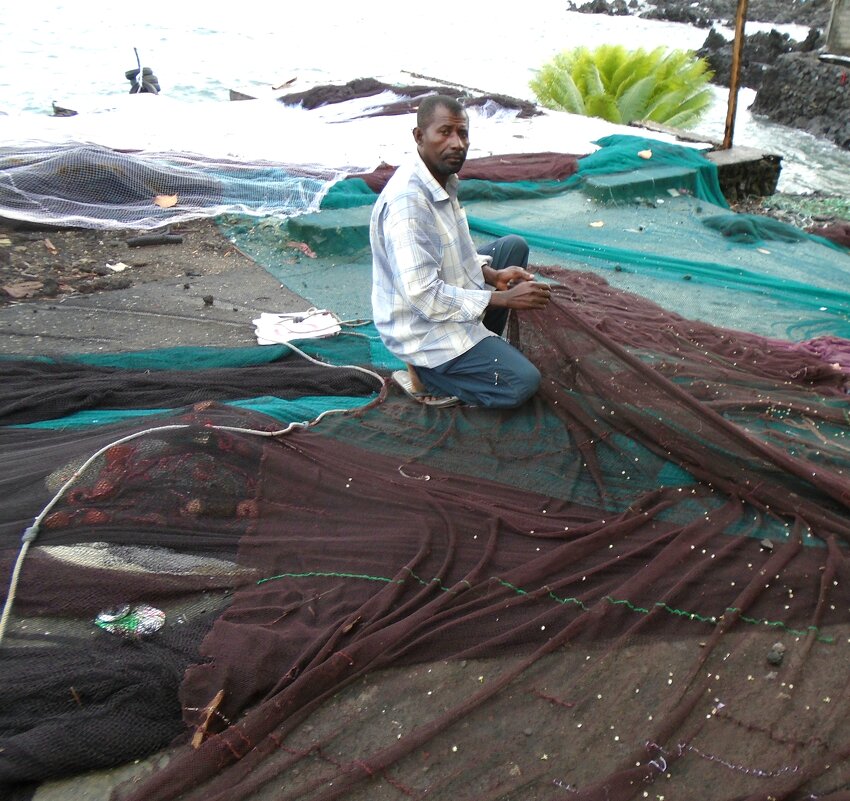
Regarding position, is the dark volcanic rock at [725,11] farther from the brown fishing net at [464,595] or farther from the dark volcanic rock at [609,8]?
the brown fishing net at [464,595]

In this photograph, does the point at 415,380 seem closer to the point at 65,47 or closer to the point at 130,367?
the point at 130,367

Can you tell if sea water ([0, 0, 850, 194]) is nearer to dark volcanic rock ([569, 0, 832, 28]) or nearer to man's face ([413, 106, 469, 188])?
dark volcanic rock ([569, 0, 832, 28])

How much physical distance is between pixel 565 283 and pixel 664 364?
175cm

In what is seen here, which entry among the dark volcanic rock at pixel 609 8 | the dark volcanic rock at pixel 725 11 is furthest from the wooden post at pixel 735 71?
the dark volcanic rock at pixel 609 8

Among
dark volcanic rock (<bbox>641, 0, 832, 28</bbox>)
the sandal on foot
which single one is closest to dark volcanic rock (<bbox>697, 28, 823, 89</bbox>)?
dark volcanic rock (<bbox>641, 0, 832, 28</bbox>)

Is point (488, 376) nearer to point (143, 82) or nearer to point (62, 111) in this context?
point (62, 111)

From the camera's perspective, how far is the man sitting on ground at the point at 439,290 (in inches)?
133

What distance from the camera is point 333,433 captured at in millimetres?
3381

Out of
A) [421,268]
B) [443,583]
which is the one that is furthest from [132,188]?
[443,583]

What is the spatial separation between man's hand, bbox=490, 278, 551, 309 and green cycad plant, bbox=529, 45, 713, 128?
36.8 feet

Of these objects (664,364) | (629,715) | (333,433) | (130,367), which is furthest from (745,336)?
(130,367)

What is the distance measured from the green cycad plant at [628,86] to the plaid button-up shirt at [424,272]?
11.0 m

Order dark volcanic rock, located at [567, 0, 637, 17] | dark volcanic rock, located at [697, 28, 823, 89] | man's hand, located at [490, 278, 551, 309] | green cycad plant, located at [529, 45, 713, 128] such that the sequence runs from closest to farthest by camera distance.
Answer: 1. man's hand, located at [490, 278, 551, 309]
2. green cycad plant, located at [529, 45, 713, 128]
3. dark volcanic rock, located at [697, 28, 823, 89]
4. dark volcanic rock, located at [567, 0, 637, 17]

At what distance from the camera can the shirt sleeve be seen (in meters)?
3.37
